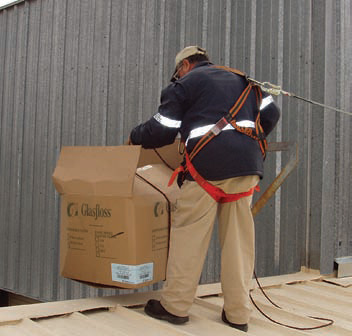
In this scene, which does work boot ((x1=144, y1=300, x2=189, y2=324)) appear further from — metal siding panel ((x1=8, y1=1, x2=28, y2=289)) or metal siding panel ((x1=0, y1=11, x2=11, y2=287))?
metal siding panel ((x1=0, y1=11, x2=11, y2=287))

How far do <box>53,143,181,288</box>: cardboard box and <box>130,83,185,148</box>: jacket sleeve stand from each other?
0.10m

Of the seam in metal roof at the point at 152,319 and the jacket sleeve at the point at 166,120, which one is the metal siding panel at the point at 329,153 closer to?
the seam in metal roof at the point at 152,319

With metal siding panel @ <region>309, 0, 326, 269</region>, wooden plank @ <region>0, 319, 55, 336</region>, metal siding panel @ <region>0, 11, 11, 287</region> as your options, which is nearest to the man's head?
wooden plank @ <region>0, 319, 55, 336</region>

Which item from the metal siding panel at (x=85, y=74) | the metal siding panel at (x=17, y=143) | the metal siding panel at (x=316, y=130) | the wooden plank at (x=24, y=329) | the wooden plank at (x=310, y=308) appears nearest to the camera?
the wooden plank at (x=24, y=329)

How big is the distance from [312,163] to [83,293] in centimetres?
286

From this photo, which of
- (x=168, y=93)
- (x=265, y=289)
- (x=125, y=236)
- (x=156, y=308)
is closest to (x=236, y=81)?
(x=168, y=93)

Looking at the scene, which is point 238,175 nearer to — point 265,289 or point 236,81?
point 236,81

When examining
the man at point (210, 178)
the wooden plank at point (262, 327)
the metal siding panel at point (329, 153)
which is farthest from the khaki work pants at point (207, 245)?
the metal siding panel at point (329, 153)

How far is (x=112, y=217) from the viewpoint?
2787mm

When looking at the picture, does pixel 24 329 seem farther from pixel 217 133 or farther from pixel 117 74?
pixel 117 74

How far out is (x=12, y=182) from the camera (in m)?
6.70

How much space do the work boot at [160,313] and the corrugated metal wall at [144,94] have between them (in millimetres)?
1875

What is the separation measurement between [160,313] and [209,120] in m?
1.11

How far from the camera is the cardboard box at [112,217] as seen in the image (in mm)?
2742
